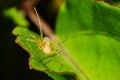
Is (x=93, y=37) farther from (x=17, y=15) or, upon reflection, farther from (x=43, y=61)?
(x=17, y=15)

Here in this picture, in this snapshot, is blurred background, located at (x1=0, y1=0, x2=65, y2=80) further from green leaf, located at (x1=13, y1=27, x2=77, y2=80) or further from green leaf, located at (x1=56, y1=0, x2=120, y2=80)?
green leaf, located at (x1=13, y1=27, x2=77, y2=80)

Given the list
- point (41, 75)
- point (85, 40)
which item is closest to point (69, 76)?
point (85, 40)

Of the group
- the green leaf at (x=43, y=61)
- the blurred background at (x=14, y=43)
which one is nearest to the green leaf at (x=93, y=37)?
the green leaf at (x=43, y=61)

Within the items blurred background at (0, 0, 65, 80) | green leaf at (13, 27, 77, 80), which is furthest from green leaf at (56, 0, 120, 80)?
blurred background at (0, 0, 65, 80)

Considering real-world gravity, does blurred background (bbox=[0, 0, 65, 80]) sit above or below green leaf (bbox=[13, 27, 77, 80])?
above

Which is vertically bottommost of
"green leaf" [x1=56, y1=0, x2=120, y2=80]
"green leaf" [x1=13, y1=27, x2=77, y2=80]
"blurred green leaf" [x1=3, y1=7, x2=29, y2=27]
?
"green leaf" [x1=13, y1=27, x2=77, y2=80]

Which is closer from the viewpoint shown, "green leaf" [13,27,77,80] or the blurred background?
"green leaf" [13,27,77,80]
